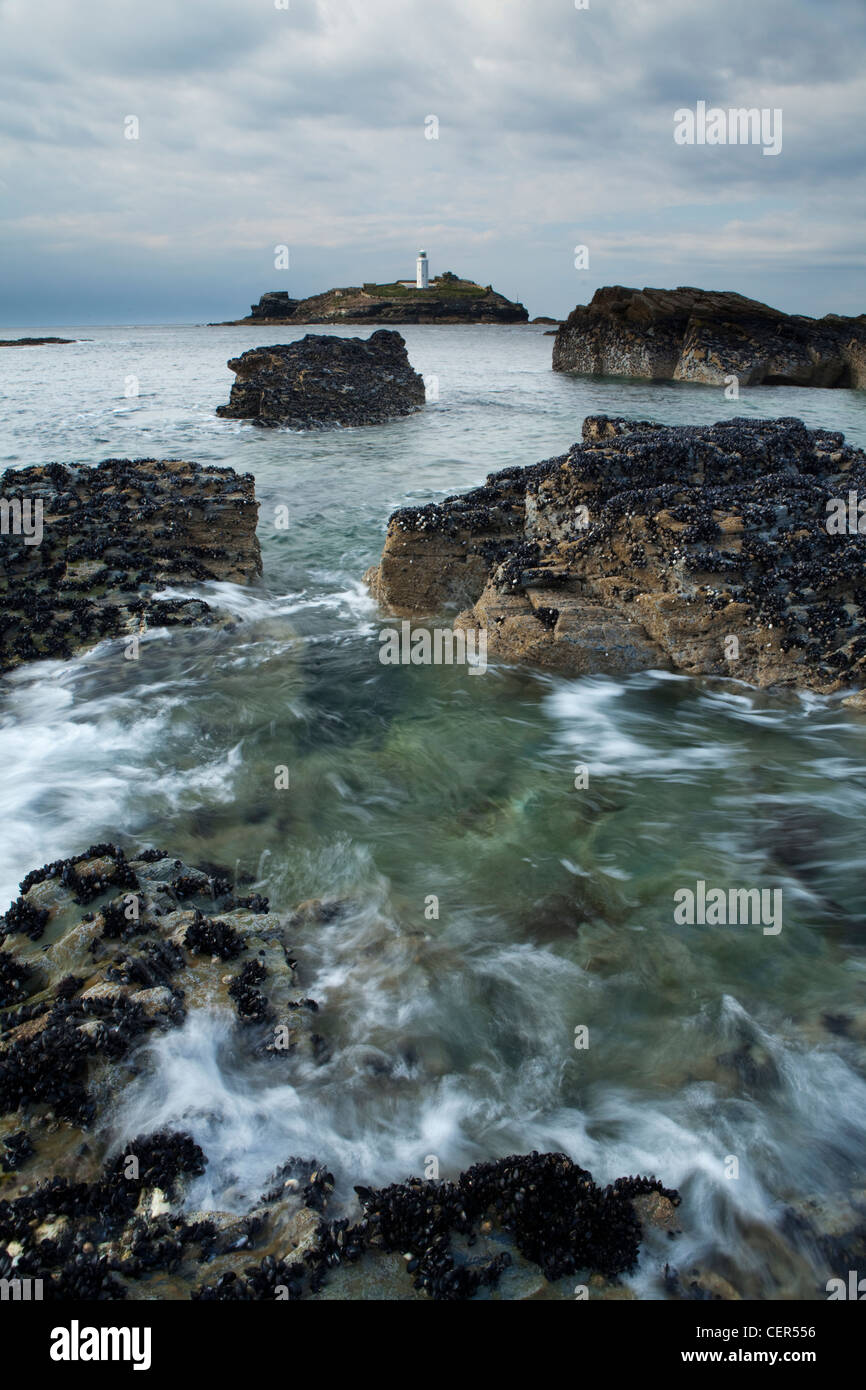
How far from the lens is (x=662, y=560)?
1237 centimetres

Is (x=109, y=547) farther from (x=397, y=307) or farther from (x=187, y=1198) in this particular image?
(x=397, y=307)

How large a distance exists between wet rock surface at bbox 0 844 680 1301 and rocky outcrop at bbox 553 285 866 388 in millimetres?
71778

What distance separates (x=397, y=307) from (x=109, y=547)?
17907cm

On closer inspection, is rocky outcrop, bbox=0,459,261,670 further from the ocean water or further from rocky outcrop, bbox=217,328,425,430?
rocky outcrop, bbox=217,328,425,430

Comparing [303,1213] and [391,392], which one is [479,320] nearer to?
[391,392]

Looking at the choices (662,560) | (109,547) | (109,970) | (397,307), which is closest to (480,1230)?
(109,970)

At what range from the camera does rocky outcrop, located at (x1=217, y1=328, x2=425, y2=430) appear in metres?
41.6

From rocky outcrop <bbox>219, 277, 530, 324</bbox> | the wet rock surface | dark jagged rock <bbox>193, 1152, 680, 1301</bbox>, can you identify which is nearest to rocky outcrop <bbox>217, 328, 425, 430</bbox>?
the wet rock surface

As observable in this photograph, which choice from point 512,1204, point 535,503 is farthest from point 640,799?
point 535,503

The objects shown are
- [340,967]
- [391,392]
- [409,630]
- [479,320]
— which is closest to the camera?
[340,967]

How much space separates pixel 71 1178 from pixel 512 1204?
268cm

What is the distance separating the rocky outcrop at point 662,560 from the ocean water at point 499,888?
28.1 inches

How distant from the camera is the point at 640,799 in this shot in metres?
9.14
